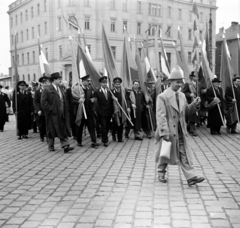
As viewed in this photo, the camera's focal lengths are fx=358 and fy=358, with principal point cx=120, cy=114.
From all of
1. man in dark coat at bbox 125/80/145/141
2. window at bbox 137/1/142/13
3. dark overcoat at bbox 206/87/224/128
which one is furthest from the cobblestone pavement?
window at bbox 137/1/142/13

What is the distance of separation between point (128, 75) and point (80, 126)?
3057 millimetres

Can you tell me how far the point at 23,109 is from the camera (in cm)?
1205

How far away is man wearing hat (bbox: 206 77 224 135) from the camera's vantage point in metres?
11.9

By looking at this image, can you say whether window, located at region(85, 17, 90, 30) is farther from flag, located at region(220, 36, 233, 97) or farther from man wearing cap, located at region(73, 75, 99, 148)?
man wearing cap, located at region(73, 75, 99, 148)

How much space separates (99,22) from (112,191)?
49.6m

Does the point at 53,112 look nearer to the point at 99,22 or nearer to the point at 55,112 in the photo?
the point at 55,112

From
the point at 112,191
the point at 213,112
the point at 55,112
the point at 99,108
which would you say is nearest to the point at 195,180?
the point at 112,191

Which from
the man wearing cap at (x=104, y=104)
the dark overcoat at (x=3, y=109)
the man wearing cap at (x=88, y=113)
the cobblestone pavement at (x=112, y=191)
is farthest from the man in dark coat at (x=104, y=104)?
the dark overcoat at (x=3, y=109)

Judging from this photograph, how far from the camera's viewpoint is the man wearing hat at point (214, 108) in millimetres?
11867

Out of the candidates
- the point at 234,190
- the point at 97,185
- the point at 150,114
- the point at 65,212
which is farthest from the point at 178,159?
the point at 150,114

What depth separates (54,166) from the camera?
7363 millimetres

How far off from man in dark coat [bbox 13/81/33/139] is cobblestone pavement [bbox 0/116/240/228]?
106 inches

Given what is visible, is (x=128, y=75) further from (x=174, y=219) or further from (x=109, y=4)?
(x=109, y=4)

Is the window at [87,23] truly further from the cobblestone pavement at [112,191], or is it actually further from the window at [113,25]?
the cobblestone pavement at [112,191]
